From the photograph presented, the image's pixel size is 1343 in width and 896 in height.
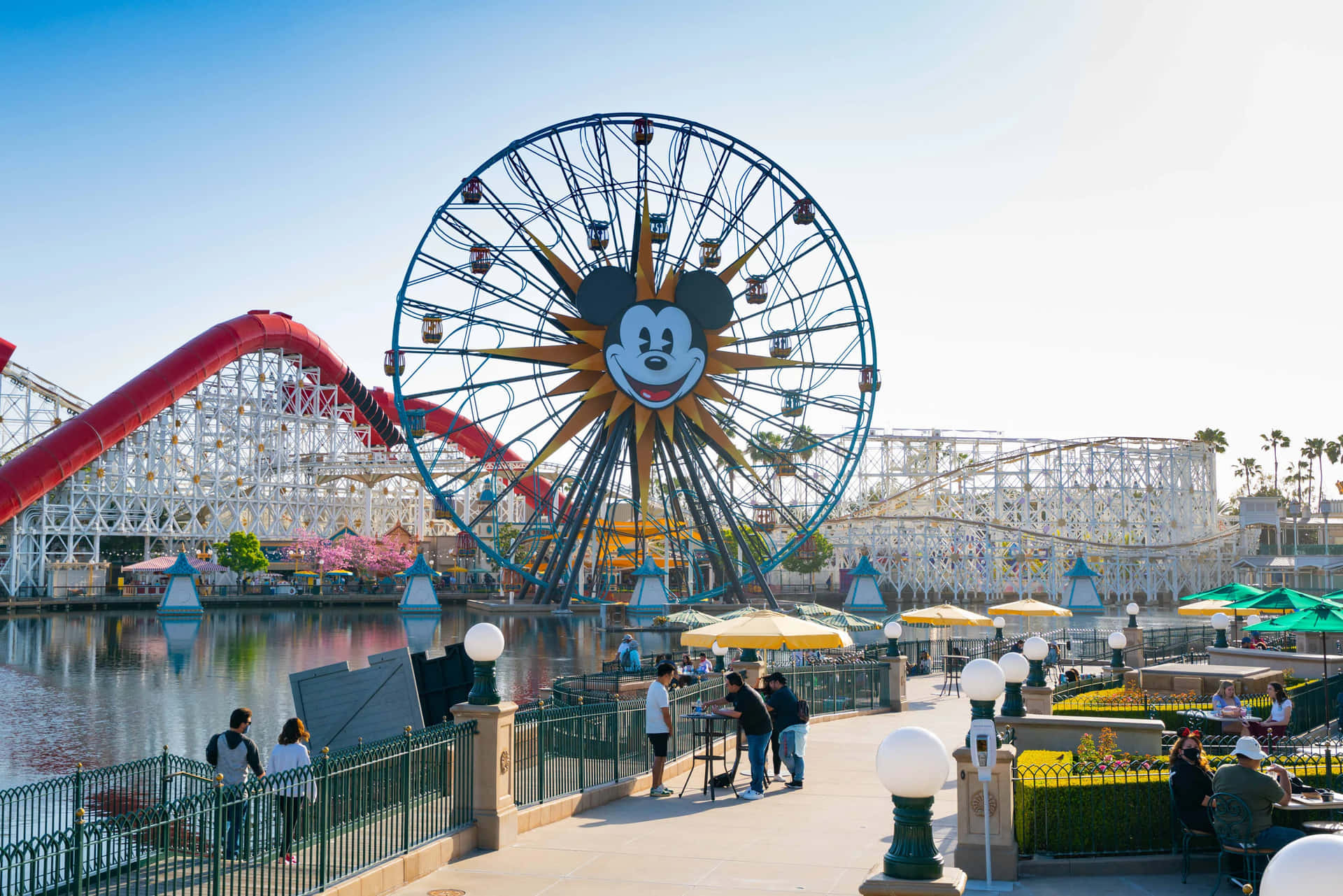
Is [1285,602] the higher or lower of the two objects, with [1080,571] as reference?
higher

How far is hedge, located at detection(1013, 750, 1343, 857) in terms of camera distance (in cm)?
1090

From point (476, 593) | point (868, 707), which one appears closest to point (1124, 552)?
point (476, 593)

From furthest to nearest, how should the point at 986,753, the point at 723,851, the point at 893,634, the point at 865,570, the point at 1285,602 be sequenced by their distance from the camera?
the point at 865,570
the point at 893,634
the point at 1285,602
the point at 723,851
the point at 986,753

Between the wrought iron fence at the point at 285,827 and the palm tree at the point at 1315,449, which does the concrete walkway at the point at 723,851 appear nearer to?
the wrought iron fence at the point at 285,827

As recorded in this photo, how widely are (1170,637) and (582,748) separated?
25.2 metres

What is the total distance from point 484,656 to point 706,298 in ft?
115

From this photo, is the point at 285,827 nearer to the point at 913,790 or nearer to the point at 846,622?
the point at 913,790

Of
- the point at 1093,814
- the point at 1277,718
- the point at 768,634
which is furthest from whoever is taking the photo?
the point at 768,634

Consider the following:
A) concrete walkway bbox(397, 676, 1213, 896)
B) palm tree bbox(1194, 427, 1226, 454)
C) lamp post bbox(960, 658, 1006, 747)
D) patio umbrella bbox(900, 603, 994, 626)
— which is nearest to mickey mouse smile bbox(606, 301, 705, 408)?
patio umbrella bbox(900, 603, 994, 626)

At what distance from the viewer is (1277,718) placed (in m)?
16.1

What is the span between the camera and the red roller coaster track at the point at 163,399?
206ft

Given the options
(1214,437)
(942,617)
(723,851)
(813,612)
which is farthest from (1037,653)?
(1214,437)

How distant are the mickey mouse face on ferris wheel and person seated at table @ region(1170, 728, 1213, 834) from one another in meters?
35.0

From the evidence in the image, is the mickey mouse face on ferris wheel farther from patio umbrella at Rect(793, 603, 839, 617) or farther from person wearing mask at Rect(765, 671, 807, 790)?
person wearing mask at Rect(765, 671, 807, 790)
